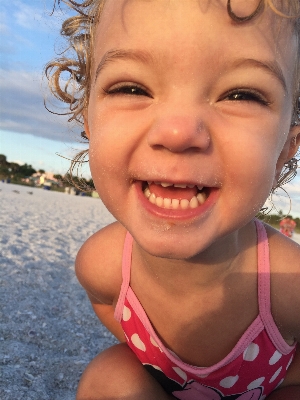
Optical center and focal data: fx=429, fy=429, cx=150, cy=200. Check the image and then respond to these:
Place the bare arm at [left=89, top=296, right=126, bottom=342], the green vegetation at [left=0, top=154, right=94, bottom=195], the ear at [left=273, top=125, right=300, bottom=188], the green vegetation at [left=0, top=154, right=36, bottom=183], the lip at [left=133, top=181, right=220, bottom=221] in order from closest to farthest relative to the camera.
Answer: the lip at [left=133, top=181, right=220, bottom=221]
the ear at [left=273, top=125, right=300, bottom=188]
the bare arm at [left=89, top=296, right=126, bottom=342]
the green vegetation at [left=0, top=154, right=94, bottom=195]
the green vegetation at [left=0, top=154, right=36, bottom=183]

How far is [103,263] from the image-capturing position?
7.78 feet

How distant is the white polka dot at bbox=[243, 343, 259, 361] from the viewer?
2010mm

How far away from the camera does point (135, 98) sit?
1554mm

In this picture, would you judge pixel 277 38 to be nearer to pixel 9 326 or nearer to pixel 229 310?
pixel 229 310

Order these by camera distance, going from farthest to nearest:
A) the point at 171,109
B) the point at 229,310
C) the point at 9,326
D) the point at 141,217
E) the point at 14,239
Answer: the point at 14,239
the point at 9,326
the point at 229,310
the point at 141,217
the point at 171,109

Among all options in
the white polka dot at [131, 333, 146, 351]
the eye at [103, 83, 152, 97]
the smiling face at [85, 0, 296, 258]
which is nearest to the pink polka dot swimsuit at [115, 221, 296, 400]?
the white polka dot at [131, 333, 146, 351]

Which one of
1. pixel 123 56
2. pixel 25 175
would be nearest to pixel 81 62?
pixel 123 56

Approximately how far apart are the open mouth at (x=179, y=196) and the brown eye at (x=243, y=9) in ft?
1.95

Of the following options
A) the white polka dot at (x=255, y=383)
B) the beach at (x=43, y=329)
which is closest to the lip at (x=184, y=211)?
the white polka dot at (x=255, y=383)

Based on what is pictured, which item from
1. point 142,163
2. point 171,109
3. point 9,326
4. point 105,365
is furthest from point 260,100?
point 9,326

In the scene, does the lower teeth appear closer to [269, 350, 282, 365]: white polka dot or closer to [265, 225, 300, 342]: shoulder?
[265, 225, 300, 342]: shoulder

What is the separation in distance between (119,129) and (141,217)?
33 cm

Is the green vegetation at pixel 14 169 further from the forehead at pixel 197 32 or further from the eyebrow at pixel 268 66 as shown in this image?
the eyebrow at pixel 268 66

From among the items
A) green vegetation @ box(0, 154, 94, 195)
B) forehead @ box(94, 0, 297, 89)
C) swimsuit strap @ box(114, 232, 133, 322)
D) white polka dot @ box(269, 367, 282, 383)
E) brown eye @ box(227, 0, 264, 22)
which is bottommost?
white polka dot @ box(269, 367, 282, 383)
